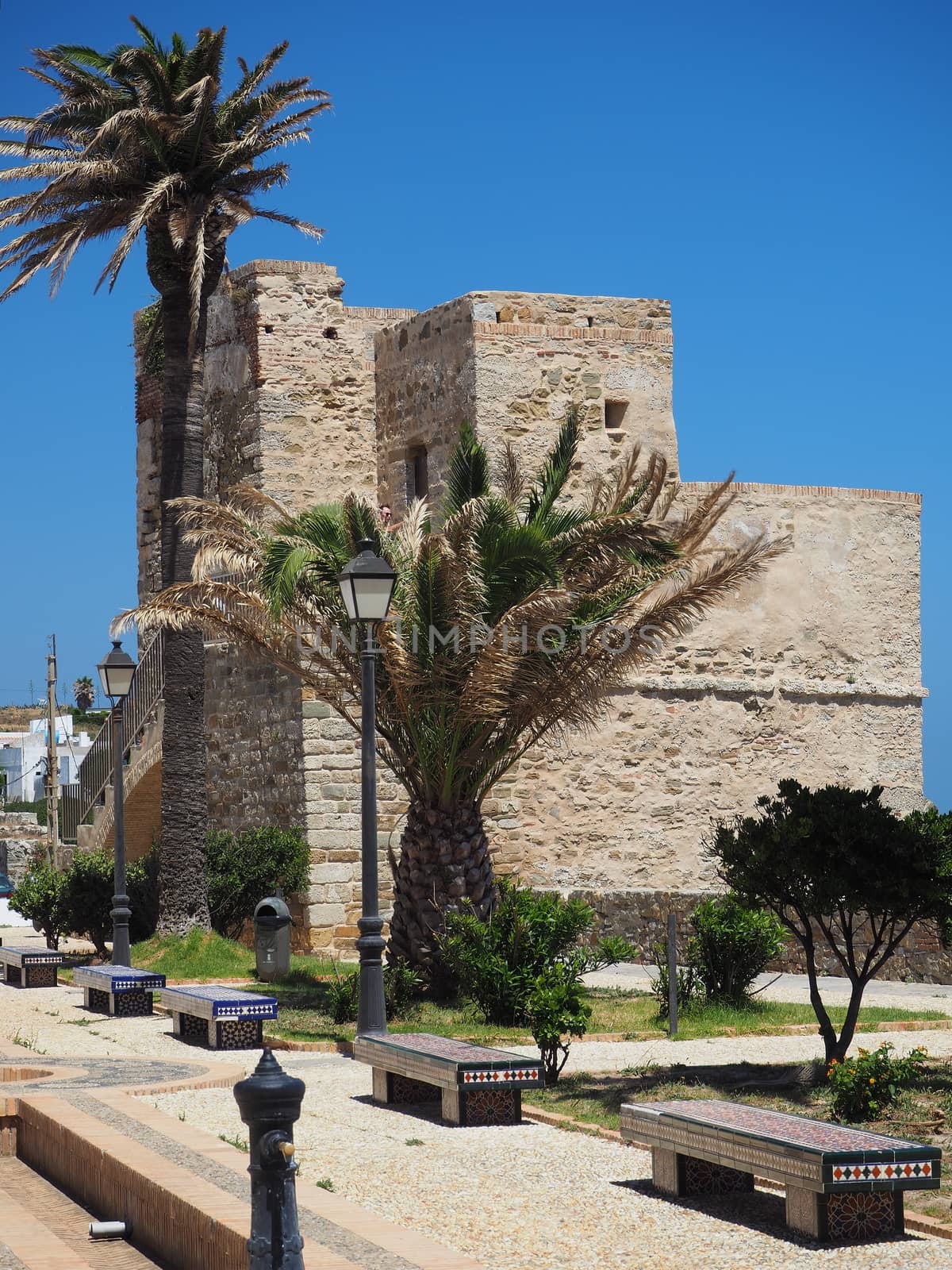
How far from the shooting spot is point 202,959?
18.3 metres

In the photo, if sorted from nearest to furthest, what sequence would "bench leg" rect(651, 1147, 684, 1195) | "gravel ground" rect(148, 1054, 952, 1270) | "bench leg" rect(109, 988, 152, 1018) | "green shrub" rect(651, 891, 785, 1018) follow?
"gravel ground" rect(148, 1054, 952, 1270) < "bench leg" rect(651, 1147, 684, 1195) < "green shrub" rect(651, 891, 785, 1018) < "bench leg" rect(109, 988, 152, 1018)

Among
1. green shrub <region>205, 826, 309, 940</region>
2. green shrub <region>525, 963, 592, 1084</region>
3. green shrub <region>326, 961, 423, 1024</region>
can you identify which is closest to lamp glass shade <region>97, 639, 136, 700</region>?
green shrub <region>205, 826, 309, 940</region>

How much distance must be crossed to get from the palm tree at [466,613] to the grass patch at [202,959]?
3.21 meters

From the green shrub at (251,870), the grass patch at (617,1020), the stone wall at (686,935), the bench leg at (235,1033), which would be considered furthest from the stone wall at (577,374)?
the bench leg at (235,1033)

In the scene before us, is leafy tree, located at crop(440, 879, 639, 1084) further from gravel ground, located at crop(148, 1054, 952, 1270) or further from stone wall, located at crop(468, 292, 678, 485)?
stone wall, located at crop(468, 292, 678, 485)

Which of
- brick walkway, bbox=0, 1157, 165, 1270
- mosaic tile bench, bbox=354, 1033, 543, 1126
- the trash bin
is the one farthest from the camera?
the trash bin

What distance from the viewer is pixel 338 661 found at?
15250mm

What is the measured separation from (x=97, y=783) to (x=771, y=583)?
9.98m

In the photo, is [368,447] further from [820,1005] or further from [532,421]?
[820,1005]

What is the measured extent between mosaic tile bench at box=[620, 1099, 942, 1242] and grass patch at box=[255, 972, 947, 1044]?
5.13m

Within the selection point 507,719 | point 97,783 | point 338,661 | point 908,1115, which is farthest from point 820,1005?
point 97,783

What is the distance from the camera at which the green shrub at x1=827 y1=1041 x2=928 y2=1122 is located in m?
8.43

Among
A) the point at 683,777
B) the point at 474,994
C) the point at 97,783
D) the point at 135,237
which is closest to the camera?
the point at 474,994

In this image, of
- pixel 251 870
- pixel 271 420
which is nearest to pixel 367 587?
pixel 251 870
